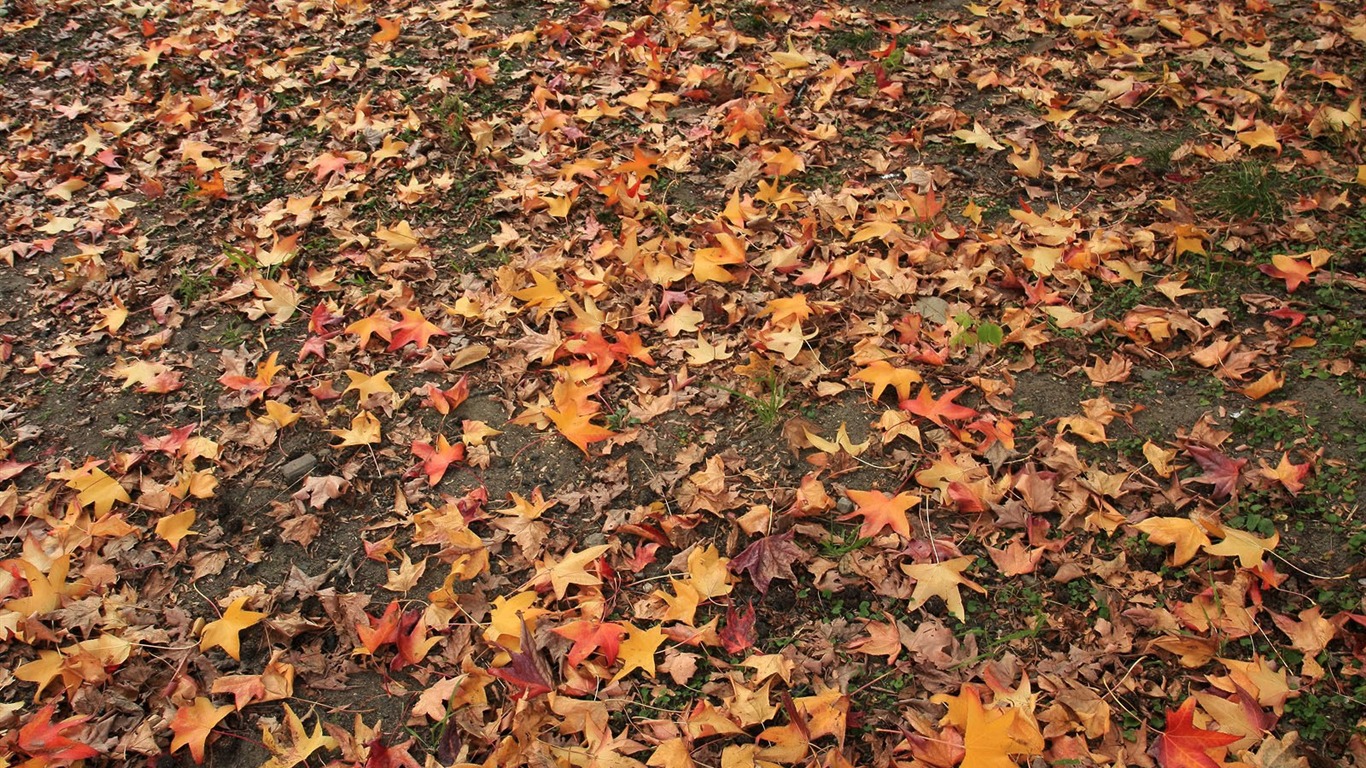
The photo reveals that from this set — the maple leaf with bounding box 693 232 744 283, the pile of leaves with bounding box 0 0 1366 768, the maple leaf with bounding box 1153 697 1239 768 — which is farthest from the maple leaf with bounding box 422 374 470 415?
the maple leaf with bounding box 1153 697 1239 768

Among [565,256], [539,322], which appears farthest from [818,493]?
[565,256]

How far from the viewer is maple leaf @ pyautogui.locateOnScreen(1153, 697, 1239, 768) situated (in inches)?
67.8

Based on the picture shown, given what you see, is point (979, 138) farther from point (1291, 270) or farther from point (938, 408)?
point (938, 408)

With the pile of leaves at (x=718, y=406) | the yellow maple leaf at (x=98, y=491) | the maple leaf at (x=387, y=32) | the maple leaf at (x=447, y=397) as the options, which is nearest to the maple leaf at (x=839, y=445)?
the pile of leaves at (x=718, y=406)

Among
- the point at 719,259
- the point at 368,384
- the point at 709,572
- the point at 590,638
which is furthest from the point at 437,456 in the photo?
the point at 719,259

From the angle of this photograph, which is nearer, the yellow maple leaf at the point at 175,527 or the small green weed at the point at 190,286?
the yellow maple leaf at the point at 175,527

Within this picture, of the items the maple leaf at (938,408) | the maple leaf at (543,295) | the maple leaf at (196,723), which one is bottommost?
the maple leaf at (196,723)

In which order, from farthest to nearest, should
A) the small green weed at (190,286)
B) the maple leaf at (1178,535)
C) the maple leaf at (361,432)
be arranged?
1. the small green weed at (190,286)
2. the maple leaf at (361,432)
3. the maple leaf at (1178,535)

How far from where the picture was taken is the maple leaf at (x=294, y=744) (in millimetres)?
1999

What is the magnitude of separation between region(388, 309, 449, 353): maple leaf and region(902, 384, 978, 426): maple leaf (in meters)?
1.58

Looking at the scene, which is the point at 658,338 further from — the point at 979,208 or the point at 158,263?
the point at 158,263

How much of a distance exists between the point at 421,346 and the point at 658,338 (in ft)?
2.63

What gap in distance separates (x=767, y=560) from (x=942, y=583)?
1.40 feet

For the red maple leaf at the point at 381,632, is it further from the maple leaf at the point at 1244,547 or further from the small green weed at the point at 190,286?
the maple leaf at the point at 1244,547
